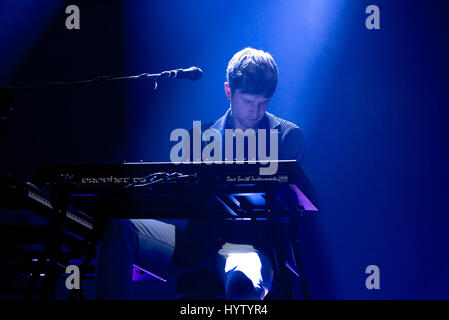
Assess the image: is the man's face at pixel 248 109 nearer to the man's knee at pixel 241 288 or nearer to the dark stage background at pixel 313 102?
the dark stage background at pixel 313 102

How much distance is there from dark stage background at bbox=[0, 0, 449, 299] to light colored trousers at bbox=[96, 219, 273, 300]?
0.94 metres

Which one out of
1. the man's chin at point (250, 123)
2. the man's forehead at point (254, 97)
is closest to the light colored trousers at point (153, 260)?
the man's chin at point (250, 123)

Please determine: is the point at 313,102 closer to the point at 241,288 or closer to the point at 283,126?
the point at 283,126

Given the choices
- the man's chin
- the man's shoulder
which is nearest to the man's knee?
the man's shoulder

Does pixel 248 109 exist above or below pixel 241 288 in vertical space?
above

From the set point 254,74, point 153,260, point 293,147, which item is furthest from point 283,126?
point 153,260

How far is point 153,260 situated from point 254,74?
1473mm

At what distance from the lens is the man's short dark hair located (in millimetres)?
3016

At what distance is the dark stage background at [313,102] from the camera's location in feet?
10.5

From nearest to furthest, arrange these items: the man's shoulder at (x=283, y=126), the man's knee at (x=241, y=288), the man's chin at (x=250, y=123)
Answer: the man's knee at (x=241, y=288) < the man's shoulder at (x=283, y=126) < the man's chin at (x=250, y=123)

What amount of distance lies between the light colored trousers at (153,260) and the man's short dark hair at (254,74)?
1.26 m

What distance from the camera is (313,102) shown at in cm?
350

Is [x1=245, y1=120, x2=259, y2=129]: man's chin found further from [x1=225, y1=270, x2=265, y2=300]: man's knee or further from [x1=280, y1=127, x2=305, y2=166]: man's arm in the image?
[x1=225, y1=270, x2=265, y2=300]: man's knee
